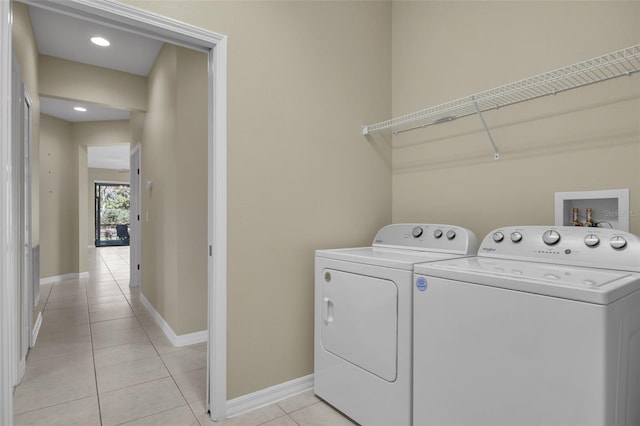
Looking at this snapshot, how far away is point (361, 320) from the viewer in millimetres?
1717

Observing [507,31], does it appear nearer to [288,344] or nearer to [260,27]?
[260,27]

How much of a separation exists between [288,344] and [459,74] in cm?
192

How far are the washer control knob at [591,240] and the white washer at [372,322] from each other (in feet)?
1.63

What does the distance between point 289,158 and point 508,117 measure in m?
1.23

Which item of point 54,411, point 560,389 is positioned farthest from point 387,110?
point 54,411

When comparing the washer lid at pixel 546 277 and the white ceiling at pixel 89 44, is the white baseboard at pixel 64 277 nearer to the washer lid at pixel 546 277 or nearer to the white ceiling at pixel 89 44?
the white ceiling at pixel 89 44

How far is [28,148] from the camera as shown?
279cm

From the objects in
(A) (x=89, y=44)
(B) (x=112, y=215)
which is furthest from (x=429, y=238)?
(B) (x=112, y=215)

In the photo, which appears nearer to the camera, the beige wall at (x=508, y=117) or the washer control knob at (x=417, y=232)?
the beige wall at (x=508, y=117)

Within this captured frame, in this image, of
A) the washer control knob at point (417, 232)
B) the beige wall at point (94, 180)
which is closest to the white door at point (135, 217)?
the washer control knob at point (417, 232)

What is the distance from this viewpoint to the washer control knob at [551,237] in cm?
150

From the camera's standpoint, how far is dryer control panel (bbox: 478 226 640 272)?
131 centimetres

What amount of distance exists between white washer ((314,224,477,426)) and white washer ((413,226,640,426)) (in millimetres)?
86

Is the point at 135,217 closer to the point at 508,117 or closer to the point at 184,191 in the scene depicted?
the point at 184,191
